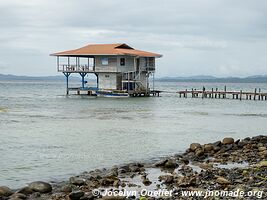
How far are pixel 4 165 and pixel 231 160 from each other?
8.39 metres

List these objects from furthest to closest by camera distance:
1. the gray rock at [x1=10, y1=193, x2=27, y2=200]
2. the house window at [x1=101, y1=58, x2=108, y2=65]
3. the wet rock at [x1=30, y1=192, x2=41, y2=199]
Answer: the house window at [x1=101, y1=58, x2=108, y2=65]
the wet rock at [x1=30, y1=192, x2=41, y2=199]
the gray rock at [x1=10, y1=193, x2=27, y2=200]

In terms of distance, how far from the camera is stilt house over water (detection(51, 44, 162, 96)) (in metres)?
55.5

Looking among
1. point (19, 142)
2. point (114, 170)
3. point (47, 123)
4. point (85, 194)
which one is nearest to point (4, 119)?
point (47, 123)

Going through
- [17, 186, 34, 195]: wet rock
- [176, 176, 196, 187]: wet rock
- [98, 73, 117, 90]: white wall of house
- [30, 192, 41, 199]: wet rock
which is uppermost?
[98, 73, 117, 90]: white wall of house

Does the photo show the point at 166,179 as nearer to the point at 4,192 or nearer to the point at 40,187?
the point at 40,187

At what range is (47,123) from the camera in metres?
30.9

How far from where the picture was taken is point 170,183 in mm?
12375

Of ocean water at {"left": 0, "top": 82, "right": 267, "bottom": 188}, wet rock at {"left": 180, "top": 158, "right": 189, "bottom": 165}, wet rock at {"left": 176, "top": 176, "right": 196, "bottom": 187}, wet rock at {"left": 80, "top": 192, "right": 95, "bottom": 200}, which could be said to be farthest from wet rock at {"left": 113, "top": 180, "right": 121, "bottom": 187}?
wet rock at {"left": 180, "top": 158, "right": 189, "bottom": 165}

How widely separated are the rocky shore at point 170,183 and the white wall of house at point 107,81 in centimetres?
3997

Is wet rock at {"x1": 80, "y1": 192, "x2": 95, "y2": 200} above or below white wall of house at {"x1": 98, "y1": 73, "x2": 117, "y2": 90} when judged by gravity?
below

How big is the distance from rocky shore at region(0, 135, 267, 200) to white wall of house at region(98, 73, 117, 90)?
40.0 metres

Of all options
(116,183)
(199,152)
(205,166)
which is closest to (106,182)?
(116,183)

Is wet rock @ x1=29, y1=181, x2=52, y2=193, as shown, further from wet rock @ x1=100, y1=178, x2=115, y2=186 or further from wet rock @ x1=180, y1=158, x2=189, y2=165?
wet rock @ x1=180, y1=158, x2=189, y2=165

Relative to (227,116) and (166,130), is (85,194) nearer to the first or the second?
(166,130)
